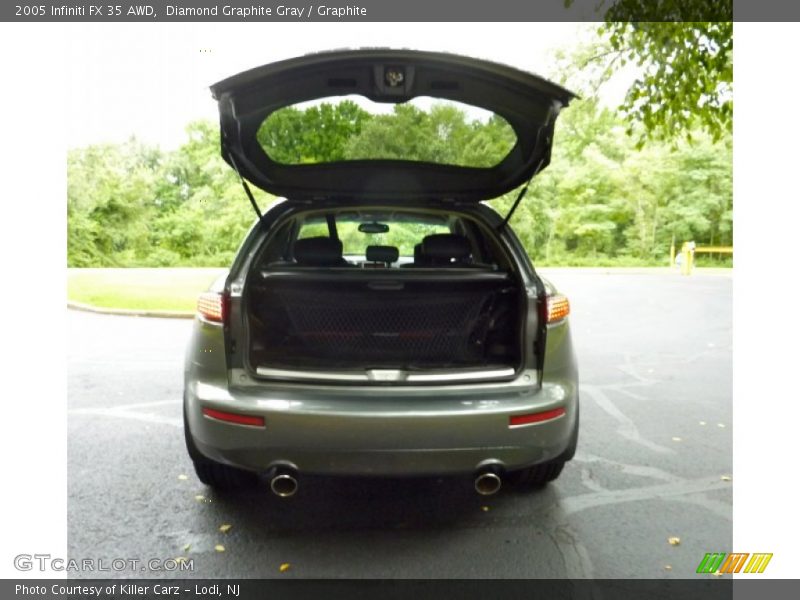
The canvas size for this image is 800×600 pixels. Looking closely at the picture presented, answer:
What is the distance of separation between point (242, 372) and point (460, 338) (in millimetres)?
1338

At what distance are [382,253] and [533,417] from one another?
86.1 inches

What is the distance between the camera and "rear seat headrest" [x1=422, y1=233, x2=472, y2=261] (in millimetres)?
3645

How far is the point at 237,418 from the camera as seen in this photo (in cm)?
246

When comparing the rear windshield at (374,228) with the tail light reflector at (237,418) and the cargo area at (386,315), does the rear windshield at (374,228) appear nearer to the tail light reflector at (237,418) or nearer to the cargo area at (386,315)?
the cargo area at (386,315)

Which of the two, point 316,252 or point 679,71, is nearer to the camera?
point 316,252

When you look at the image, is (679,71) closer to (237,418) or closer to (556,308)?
(556,308)

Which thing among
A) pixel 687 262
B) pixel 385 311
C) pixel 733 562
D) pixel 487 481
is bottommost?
pixel 733 562

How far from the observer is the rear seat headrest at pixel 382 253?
4352 mm

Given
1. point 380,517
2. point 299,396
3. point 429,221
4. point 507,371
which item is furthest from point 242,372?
point 429,221

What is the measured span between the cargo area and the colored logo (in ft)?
4.14

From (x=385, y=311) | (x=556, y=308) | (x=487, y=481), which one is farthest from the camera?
(x=385, y=311)

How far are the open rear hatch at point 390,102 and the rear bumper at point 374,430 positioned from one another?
1178mm

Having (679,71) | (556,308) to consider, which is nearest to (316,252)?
(556,308)

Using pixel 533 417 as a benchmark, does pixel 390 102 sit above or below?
above
